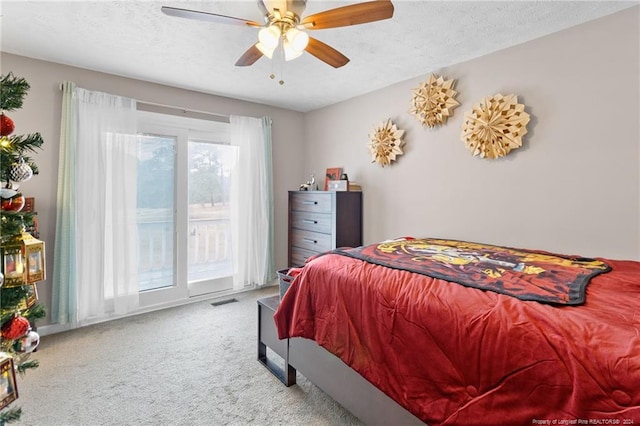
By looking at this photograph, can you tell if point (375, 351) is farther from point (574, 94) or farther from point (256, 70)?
point (256, 70)

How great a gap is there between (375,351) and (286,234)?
299 cm

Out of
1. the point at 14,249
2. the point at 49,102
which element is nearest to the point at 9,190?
the point at 14,249

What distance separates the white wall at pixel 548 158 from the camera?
1938 mm

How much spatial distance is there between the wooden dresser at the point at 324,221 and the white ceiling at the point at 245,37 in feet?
4.08

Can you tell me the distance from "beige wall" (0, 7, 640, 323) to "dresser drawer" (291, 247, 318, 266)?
2.50 ft

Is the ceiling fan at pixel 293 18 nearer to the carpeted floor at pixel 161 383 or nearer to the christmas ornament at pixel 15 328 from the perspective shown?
the christmas ornament at pixel 15 328

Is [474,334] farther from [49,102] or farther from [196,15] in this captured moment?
[49,102]

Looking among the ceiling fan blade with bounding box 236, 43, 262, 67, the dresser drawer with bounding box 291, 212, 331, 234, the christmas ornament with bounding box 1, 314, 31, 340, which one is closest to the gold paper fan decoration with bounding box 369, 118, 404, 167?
the dresser drawer with bounding box 291, 212, 331, 234

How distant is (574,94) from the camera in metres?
2.10

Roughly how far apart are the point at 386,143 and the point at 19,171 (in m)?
2.84

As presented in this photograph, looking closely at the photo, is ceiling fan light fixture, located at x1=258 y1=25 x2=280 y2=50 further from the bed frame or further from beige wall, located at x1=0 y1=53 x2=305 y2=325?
beige wall, located at x1=0 y1=53 x2=305 y2=325

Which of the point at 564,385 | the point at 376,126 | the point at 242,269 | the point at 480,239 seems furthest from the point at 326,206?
the point at 564,385

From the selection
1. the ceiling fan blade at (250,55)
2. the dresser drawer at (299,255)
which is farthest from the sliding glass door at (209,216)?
the ceiling fan blade at (250,55)

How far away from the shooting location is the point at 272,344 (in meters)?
2.20
